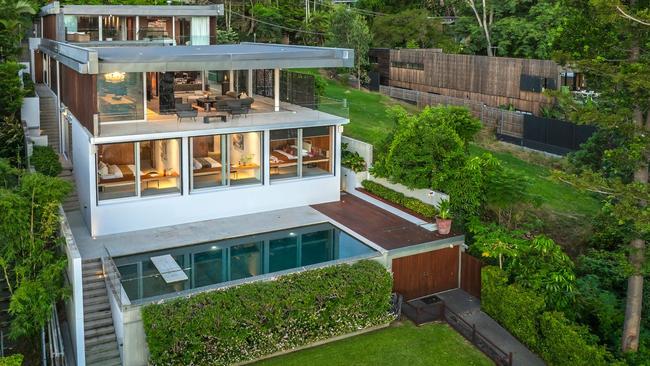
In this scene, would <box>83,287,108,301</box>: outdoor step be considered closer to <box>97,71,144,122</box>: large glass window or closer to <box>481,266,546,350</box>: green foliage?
<box>97,71,144,122</box>: large glass window

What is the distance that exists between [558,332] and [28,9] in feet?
107

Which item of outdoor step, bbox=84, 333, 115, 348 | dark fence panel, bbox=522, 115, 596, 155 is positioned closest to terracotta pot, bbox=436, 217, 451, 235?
outdoor step, bbox=84, 333, 115, 348

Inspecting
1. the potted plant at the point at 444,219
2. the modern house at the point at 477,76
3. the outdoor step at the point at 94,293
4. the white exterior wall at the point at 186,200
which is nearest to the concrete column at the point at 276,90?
the white exterior wall at the point at 186,200

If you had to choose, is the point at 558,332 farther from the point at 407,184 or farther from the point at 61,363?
the point at 61,363

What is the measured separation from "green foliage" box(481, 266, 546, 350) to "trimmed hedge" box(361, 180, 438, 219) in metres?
4.15

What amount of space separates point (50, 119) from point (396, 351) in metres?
21.5

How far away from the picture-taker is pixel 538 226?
911 inches

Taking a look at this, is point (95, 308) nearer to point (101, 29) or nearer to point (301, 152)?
point (301, 152)

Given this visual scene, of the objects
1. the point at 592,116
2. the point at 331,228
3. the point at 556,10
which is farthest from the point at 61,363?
the point at 556,10

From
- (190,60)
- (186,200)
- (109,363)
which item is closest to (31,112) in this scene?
(190,60)

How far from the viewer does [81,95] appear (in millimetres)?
23391

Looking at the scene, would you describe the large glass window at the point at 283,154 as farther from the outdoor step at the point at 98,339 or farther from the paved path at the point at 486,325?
the outdoor step at the point at 98,339

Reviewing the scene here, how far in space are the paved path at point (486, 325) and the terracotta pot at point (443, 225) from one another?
1.89m

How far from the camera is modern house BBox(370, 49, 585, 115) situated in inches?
1524
